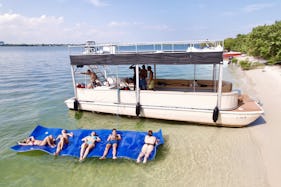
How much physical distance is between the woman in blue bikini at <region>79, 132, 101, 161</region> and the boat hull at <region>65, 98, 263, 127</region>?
105 inches

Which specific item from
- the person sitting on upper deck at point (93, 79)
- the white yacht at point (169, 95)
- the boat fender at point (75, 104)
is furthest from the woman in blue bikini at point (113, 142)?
the person sitting on upper deck at point (93, 79)

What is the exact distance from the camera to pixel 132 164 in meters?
6.70

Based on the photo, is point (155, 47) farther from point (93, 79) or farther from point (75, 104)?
point (75, 104)

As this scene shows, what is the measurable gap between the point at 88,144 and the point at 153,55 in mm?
4801

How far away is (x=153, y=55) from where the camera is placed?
8945 millimetres

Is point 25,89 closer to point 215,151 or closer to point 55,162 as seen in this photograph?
point 55,162

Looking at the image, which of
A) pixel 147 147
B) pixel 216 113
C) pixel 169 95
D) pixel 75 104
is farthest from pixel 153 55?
pixel 75 104

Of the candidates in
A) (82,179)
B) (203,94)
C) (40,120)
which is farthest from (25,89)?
(203,94)

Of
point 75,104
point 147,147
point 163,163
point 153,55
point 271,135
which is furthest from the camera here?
point 75,104

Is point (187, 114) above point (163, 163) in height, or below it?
above

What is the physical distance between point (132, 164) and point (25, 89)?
16518 mm

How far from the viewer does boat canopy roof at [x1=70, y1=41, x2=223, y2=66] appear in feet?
27.1

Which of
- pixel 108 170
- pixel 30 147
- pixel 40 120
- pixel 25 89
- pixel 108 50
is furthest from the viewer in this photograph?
pixel 25 89

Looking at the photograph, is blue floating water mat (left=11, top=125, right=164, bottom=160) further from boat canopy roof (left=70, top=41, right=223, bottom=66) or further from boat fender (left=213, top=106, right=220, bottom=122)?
boat canopy roof (left=70, top=41, right=223, bottom=66)
